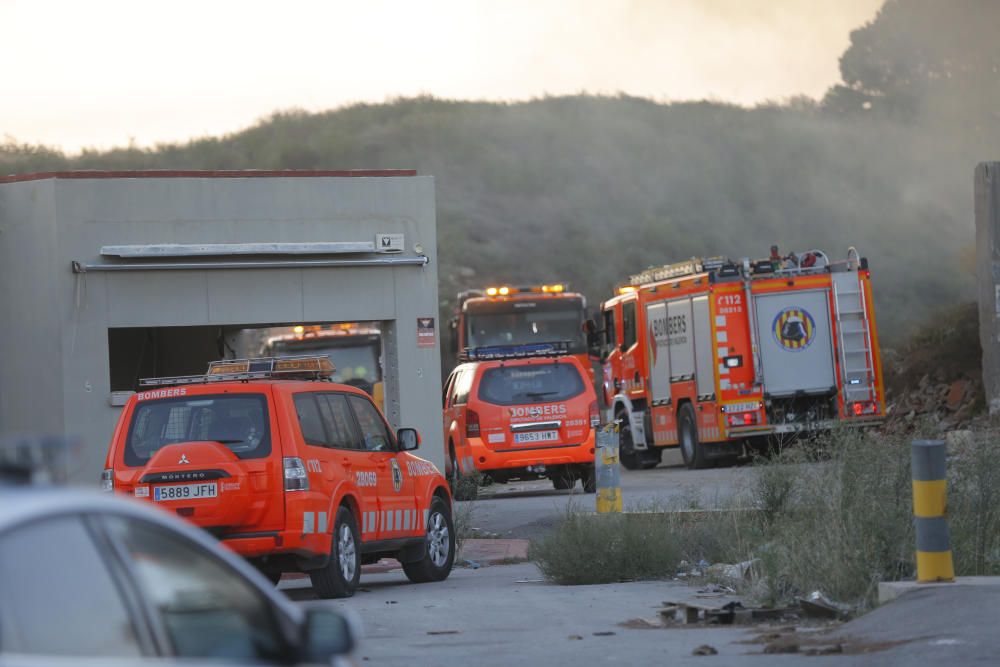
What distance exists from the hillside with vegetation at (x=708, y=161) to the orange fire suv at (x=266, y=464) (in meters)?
58.1

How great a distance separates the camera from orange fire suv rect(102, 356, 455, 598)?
11109 millimetres

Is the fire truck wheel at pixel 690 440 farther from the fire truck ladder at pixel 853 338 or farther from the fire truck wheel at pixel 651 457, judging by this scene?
the fire truck ladder at pixel 853 338

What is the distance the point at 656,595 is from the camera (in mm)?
11602

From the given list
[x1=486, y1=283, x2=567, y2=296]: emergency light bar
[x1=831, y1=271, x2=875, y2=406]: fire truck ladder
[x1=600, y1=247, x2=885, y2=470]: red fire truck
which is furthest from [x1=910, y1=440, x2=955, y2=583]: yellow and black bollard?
[x1=486, y1=283, x2=567, y2=296]: emergency light bar

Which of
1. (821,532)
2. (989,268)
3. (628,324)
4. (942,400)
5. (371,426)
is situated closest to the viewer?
(821,532)

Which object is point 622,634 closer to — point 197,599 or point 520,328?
point 197,599

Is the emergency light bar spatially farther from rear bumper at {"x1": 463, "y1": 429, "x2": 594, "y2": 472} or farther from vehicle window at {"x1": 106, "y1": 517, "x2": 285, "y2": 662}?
vehicle window at {"x1": 106, "y1": 517, "x2": 285, "y2": 662}

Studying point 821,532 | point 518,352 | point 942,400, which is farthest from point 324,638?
point 942,400

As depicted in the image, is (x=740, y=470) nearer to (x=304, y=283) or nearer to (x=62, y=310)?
(x=304, y=283)

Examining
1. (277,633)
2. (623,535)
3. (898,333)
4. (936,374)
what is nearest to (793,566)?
(623,535)

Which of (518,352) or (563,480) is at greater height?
(518,352)

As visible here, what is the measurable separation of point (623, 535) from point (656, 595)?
1.19m

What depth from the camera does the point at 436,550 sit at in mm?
13711

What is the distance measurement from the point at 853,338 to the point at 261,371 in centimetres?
1638
